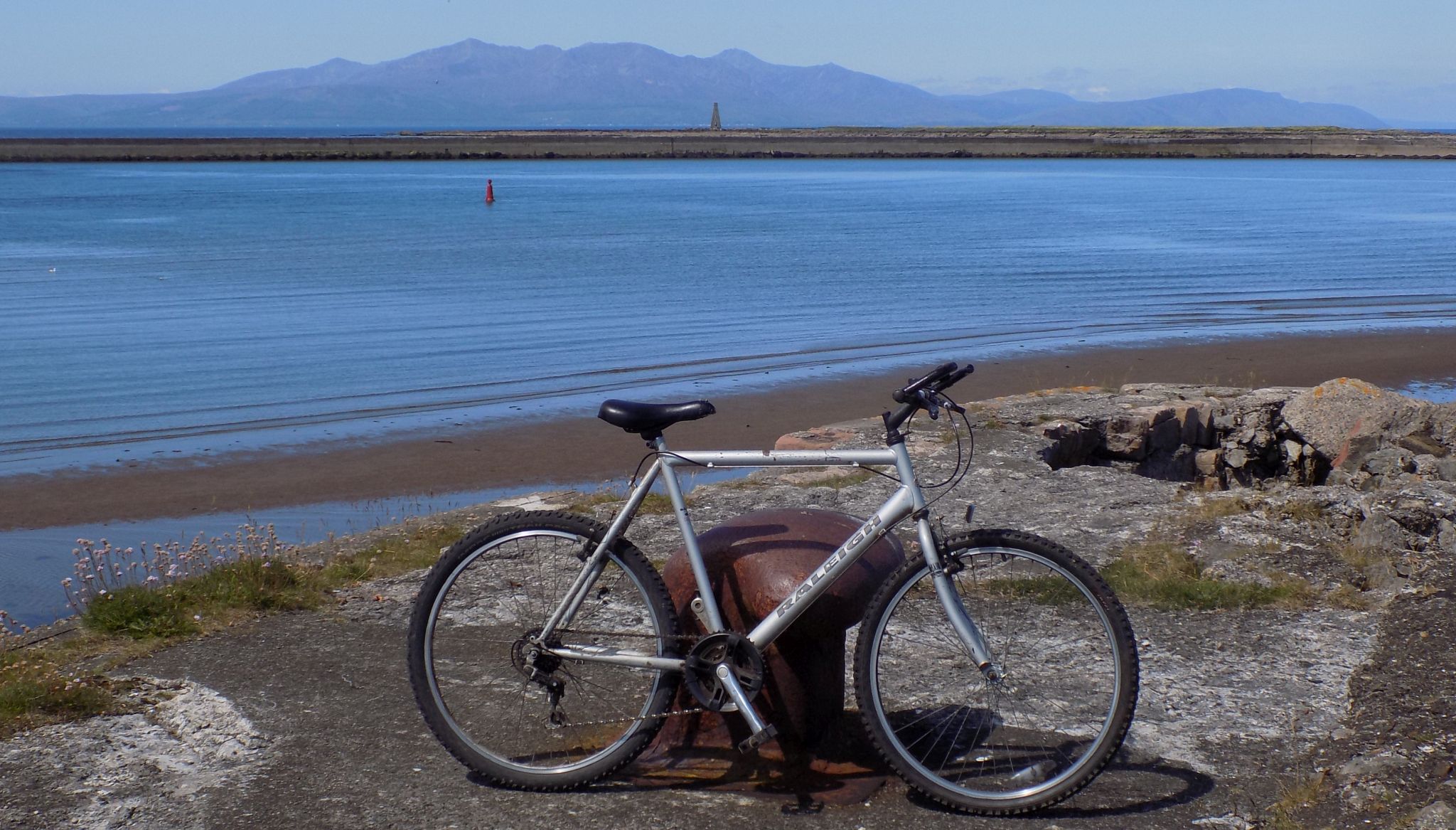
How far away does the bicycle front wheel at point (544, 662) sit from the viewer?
4.16 meters

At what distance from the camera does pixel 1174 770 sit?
4391 millimetres

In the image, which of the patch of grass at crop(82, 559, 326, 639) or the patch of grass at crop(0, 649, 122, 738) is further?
the patch of grass at crop(82, 559, 326, 639)

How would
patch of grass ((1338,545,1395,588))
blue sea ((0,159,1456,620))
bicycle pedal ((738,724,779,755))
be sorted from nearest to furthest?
bicycle pedal ((738,724,779,755))
patch of grass ((1338,545,1395,588))
blue sea ((0,159,1456,620))

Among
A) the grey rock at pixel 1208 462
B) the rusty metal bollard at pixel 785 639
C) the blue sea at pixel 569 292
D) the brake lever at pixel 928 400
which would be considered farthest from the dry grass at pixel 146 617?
the grey rock at pixel 1208 462

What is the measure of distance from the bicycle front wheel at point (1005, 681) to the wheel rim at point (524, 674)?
2.88 ft

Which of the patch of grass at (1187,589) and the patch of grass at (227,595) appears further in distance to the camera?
the patch of grass at (1187,589)

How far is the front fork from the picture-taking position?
3.97 metres

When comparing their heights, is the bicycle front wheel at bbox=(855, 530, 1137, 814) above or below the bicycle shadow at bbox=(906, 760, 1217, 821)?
above

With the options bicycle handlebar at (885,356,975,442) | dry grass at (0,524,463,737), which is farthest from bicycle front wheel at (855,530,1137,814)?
dry grass at (0,524,463,737)

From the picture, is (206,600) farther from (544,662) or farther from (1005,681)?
(1005,681)

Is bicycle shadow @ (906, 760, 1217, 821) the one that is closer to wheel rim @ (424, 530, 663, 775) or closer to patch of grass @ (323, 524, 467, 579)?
wheel rim @ (424, 530, 663, 775)

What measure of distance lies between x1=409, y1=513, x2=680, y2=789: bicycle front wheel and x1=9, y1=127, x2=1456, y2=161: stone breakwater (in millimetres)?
98136

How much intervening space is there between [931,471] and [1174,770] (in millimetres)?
4709

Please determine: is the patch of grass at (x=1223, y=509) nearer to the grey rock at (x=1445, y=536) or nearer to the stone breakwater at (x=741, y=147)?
the grey rock at (x=1445, y=536)
